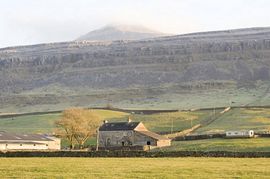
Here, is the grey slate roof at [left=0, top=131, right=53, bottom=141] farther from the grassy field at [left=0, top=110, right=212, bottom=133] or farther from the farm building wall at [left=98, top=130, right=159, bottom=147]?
the grassy field at [left=0, top=110, right=212, bottom=133]

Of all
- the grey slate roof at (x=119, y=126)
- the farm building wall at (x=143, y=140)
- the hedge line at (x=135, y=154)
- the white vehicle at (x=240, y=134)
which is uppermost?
the grey slate roof at (x=119, y=126)

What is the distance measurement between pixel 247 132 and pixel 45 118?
208 ft

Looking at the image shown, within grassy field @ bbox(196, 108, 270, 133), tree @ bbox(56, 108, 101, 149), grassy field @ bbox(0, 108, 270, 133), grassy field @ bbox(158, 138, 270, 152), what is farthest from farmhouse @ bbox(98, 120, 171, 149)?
grassy field @ bbox(196, 108, 270, 133)

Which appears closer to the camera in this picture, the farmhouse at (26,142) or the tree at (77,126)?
A: the farmhouse at (26,142)

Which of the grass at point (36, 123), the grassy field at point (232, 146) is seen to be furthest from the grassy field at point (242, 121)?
the grass at point (36, 123)

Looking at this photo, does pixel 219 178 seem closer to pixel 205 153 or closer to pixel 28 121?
pixel 205 153

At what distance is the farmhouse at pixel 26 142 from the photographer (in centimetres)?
9612

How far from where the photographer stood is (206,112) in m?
150

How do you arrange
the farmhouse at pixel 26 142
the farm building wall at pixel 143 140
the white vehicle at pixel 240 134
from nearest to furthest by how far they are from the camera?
the farmhouse at pixel 26 142 < the white vehicle at pixel 240 134 < the farm building wall at pixel 143 140

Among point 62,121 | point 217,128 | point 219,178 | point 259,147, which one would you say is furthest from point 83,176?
point 217,128

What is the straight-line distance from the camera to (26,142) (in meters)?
98.4

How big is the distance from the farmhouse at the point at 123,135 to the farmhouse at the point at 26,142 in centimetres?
1007

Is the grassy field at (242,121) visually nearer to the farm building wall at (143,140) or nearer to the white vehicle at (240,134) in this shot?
the white vehicle at (240,134)

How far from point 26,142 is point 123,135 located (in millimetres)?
20870
